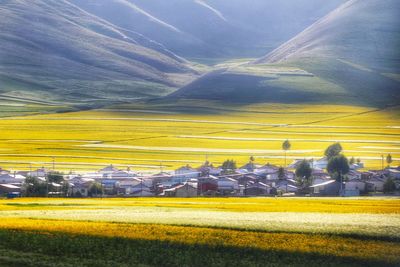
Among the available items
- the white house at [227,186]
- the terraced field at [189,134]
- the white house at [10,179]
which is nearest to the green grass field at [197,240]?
the white house at [227,186]

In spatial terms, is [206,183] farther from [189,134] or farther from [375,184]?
[189,134]

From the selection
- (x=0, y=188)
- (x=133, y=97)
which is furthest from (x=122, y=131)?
(x=133, y=97)

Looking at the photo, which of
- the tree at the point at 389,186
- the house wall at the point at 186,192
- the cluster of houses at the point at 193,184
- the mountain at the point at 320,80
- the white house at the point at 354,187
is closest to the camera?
the house wall at the point at 186,192

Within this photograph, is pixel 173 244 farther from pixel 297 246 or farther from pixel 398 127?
pixel 398 127

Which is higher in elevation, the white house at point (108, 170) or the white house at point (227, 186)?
the white house at point (108, 170)

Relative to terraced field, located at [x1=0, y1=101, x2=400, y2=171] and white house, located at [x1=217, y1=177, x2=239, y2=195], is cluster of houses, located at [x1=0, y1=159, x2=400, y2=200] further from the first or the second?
terraced field, located at [x1=0, y1=101, x2=400, y2=171]

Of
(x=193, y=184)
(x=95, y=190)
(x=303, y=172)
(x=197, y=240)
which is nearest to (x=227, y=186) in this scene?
(x=193, y=184)

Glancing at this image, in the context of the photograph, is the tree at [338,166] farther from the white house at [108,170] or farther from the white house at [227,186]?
the white house at [108,170]
